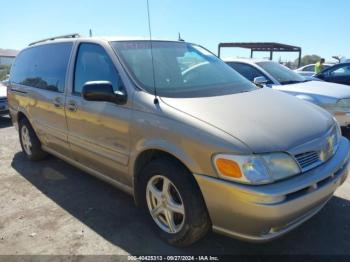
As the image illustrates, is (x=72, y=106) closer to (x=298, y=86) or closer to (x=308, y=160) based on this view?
(x=308, y=160)

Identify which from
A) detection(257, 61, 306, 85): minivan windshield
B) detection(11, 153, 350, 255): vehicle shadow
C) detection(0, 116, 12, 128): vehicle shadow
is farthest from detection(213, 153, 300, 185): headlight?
detection(0, 116, 12, 128): vehicle shadow

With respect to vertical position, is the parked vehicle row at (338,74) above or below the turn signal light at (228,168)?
below

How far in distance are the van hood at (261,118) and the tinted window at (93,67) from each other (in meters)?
0.71

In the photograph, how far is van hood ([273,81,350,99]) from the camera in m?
6.28

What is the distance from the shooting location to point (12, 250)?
3105 mm

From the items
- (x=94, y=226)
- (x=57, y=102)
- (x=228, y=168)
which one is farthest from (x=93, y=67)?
(x=228, y=168)

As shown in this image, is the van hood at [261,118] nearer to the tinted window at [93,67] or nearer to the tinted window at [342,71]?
the tinted window at [93,67]

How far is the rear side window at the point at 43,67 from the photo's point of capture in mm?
4281

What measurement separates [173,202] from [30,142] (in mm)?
3252

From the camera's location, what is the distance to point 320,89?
6559mm

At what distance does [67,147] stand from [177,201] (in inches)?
74.4

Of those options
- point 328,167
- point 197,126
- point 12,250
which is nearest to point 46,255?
point 12,250

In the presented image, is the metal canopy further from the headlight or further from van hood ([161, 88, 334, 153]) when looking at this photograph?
the headlight

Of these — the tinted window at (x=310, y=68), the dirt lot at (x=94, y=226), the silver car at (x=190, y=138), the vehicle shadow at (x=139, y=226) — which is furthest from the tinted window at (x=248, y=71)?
the tinted window at (x=310, y=68)
